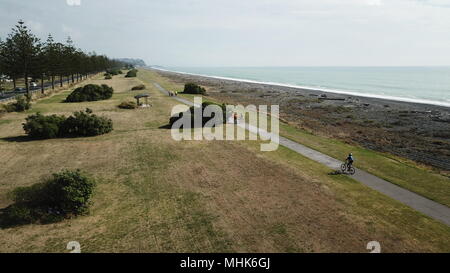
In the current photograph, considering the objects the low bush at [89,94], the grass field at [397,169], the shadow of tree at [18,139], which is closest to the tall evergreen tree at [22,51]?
the low bush at [89,94]

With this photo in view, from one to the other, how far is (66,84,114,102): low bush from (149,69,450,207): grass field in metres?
41.2

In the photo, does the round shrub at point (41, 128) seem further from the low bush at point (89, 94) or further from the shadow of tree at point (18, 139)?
the low bush at point (89, 94)

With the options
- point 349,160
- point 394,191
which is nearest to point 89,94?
point 349,160

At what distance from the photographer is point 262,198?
52.4 feet

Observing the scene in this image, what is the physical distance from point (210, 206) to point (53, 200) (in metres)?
8.08

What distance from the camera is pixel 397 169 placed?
21156mm

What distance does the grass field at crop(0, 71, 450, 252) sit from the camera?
11.9 m

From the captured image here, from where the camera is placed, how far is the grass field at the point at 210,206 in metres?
11.9

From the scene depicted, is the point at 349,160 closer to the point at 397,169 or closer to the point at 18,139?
the point at 397,169

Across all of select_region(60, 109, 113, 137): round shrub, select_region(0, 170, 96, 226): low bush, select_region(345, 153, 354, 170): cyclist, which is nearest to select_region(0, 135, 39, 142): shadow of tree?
select_region(60, 109, 113, 137): round shrub

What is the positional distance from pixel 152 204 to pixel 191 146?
37.1 ft
